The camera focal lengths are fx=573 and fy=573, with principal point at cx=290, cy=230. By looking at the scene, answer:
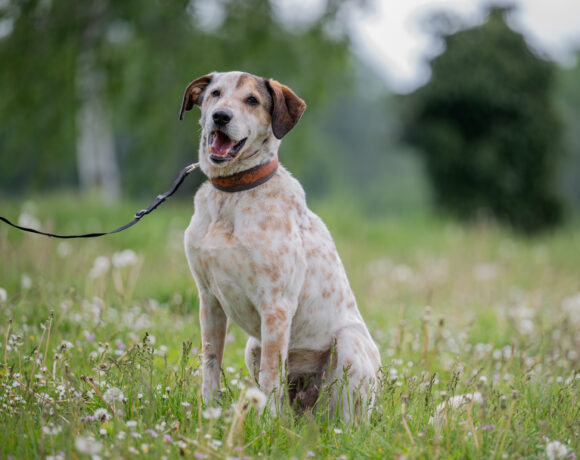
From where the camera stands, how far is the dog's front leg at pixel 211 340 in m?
3.47

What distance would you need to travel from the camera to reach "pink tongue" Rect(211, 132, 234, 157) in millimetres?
3258

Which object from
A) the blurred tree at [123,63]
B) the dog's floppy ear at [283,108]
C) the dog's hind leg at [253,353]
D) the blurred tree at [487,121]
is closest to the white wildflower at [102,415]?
the dog's hind leg at [253,353]

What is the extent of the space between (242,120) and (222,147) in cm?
19

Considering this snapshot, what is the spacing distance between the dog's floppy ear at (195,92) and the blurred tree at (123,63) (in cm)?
942

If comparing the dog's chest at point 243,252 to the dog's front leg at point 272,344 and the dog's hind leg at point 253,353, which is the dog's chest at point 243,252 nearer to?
the dog's front leg at point 272,344

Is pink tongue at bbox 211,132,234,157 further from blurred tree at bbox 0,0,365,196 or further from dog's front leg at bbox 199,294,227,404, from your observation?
blurred tree at bbox 0,0,365,196

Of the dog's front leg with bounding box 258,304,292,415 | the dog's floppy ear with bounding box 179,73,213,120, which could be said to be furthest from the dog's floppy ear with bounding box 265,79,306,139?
the dog's front leg with bounding box 258,304,292,415

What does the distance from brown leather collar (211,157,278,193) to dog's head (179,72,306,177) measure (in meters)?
0.03

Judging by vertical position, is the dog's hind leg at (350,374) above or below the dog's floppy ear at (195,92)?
below

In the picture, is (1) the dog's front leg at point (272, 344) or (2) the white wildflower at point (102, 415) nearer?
(2) the white wildflower at point (102, 415)

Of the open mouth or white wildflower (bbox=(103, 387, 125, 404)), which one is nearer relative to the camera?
white wildflower (bbox=(103, 387, 125, 404))

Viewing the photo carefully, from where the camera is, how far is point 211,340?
11.6 feet

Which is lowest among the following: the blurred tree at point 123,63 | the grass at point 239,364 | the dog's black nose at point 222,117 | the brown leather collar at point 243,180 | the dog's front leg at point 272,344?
the grass at point 239,364

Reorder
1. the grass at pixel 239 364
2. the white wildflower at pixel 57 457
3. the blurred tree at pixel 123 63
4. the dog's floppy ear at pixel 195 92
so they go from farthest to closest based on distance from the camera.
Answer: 1. the blurred tree at pixel 123 63
2. the dog's floppy ear at pixel 195 92
3. the grass at pixel 239 364
4. the white wildflower at pixel 57 457
